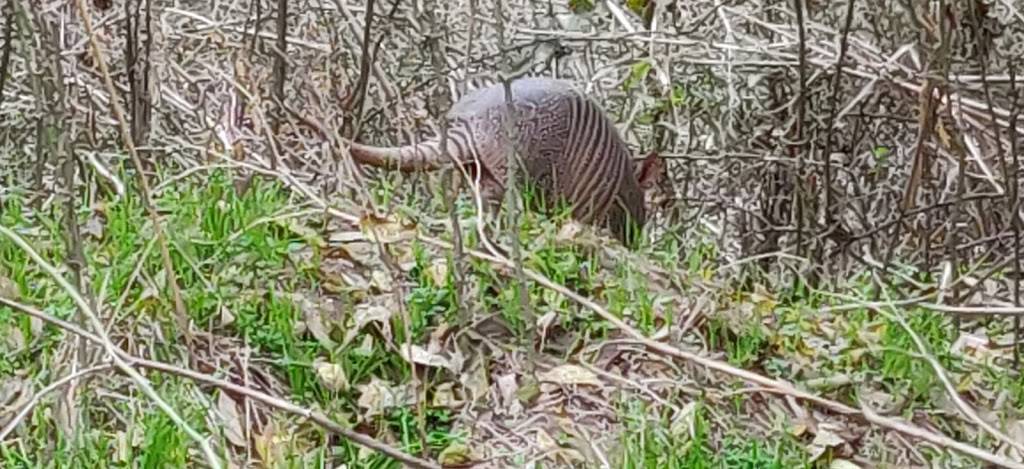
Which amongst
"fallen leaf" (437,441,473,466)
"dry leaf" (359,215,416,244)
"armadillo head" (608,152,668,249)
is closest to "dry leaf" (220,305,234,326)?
"dry leaf" (359,215,416,244)

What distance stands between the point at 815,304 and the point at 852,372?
0.65 metres

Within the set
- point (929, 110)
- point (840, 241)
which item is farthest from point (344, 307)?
point (840, 241)

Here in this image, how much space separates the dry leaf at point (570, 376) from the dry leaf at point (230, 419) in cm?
68

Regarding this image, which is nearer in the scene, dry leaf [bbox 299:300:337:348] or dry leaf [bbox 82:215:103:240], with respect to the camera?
dry leaf [bbox 299:300:337:348]

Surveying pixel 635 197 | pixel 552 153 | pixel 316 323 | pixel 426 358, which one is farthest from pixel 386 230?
pixel 635 197

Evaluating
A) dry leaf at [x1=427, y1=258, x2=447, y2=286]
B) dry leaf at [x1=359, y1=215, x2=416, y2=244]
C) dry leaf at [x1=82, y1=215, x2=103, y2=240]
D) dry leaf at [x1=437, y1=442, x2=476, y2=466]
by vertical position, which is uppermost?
dry leaf at [x1=359, y1=215, x2=416, y2=244]

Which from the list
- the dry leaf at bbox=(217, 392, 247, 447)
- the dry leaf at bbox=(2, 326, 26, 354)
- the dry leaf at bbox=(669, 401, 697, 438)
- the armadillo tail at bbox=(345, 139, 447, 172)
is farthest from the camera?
the armadillo tail at bbox=(345, 139, 447, 172)

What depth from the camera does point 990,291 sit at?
16.3 feet

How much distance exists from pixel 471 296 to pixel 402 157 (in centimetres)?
160

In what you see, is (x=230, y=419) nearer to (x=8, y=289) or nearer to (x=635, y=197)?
(x=8, y=289)

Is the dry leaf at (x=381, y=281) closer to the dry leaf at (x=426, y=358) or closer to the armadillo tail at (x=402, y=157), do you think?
the dry leaf at (x=426, y=358)

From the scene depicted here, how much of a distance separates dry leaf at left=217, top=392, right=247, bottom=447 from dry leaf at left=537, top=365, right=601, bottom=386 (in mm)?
678

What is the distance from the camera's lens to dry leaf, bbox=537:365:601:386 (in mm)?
3363

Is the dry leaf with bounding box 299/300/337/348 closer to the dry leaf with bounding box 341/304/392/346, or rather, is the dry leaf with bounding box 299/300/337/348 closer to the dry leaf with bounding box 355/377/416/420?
the dry leaf with bounding box 341/304/392/346
